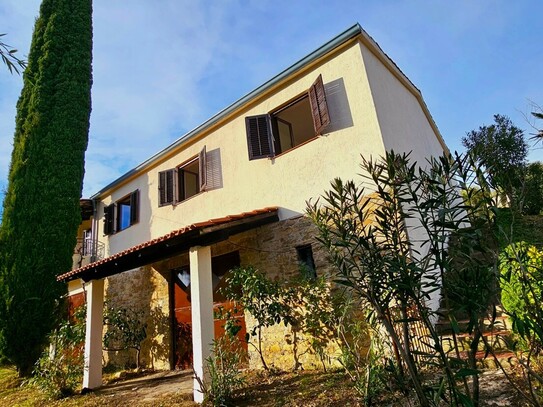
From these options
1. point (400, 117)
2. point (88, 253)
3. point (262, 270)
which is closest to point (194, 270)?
point (262, 270)

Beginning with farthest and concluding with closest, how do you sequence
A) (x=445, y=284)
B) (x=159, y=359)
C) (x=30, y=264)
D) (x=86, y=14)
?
(x=86, y=14), (x=30, y=264), (x=159, y=359), (x=445, y=284)

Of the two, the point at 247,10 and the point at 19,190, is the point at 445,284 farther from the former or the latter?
the point at 19,190

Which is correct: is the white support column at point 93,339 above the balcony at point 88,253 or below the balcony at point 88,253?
below

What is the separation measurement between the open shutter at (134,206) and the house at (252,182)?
12 cm

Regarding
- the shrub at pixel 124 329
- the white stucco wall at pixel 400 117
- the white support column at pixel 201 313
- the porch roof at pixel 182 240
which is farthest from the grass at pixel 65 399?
the white stucco wall at pixel 400 117

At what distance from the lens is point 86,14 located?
532 inches

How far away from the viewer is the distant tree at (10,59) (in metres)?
2.73

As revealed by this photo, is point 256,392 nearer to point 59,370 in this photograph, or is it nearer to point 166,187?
point 59,370

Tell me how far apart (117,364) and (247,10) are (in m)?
10.9

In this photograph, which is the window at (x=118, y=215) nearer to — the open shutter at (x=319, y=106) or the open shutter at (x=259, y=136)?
the open shutter at (x=259, y=136)

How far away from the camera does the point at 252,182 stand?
28.2ft

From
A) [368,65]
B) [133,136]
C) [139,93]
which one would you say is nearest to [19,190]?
[133,136]

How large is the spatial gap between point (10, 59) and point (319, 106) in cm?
581

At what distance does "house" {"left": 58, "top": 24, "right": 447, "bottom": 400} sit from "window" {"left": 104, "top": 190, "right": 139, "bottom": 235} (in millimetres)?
1299
